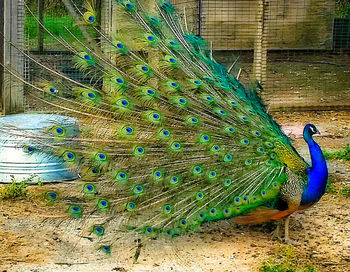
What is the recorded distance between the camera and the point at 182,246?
4762 mm

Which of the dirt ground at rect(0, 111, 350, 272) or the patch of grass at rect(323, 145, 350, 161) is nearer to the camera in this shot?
the dirt ground at rect(0, 111, 350, 272)

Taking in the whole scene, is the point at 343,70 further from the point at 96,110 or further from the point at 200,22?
the point at 96,110

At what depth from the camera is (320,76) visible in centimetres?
1177

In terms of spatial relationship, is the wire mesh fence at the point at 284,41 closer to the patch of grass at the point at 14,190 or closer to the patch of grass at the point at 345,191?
the patch of grass at the point at 345,191

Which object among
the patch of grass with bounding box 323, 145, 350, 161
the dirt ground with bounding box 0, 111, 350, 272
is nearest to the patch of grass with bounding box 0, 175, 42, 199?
the dirt ground with bounding box 0, 111, 350, 272

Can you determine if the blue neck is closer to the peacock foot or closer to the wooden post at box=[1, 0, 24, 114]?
the peacock foot

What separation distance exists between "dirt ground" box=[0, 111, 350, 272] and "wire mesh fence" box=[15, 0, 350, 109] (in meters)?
3.80

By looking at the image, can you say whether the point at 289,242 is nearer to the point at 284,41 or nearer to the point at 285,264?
the point at 285,264

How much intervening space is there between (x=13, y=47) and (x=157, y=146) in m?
3.79

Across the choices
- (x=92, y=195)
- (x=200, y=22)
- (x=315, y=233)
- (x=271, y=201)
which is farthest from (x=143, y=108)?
(x=200, y=22)

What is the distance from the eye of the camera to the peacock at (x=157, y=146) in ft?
14.6

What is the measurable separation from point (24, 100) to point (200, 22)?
2.60 meters

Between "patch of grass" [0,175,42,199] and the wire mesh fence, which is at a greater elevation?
the wire mesh fence

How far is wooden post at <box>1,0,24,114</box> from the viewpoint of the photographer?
7762mm
